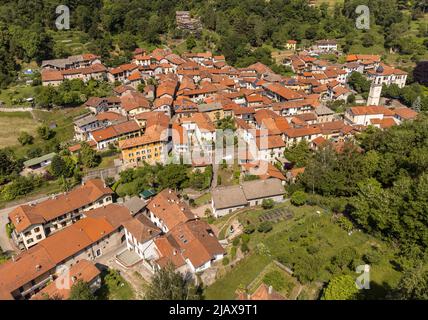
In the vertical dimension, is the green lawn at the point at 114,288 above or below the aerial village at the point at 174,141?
below

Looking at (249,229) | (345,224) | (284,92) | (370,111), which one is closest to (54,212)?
(249,229)

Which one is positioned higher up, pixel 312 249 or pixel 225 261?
pixel 312 249

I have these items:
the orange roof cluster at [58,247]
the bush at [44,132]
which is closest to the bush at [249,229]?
the orange roof cluster at [58,247]

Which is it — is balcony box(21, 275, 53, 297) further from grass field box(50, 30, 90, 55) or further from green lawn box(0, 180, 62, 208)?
grass field box(50, 30, 90, 55)

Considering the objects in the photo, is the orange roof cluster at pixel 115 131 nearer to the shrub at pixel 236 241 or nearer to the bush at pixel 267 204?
the bush at pixel 267 204

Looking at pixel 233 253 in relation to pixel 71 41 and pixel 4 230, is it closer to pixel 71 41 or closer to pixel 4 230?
pixel 4 230

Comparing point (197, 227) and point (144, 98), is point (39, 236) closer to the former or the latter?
point (197, 227)

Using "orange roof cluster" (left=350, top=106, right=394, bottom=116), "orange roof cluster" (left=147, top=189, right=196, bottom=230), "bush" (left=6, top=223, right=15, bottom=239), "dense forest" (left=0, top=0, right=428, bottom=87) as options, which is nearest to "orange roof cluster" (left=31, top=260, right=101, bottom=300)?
"orange roof cluster" (left=147, top=189, right=196, bottom=230)
